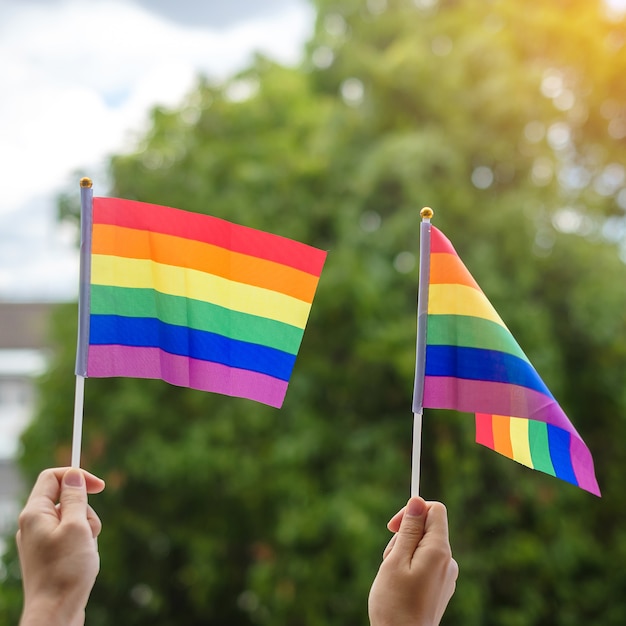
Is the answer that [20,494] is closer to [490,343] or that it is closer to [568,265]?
[568,265]

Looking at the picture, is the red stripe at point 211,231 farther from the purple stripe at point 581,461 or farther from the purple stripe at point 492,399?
the purple stripe at point 581,461

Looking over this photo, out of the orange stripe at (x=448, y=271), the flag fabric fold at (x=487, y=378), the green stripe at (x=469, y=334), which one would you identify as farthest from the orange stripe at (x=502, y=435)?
the orange stripe at (x=448, y=271)

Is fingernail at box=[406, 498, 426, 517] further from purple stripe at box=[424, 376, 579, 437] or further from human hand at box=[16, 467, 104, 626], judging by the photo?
human hand at box=[16, 467, 104, 626]

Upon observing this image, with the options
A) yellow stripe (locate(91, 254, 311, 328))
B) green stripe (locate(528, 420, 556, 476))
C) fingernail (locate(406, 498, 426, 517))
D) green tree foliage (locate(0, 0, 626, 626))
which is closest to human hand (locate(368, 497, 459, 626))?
fingernail (locate(406, 498, 426, 517))

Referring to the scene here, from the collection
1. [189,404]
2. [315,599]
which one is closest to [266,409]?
[189,404]

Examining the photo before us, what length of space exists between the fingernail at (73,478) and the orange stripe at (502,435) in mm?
611

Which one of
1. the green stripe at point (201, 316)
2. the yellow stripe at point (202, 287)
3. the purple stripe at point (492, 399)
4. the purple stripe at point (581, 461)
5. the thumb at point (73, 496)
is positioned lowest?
the thumb at point (73, 496)

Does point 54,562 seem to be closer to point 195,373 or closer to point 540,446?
point 195,373

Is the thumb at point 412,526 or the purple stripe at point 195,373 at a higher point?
the purple stripe at point 195,373

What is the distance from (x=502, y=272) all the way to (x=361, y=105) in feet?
3.90

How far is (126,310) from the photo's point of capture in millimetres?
1220

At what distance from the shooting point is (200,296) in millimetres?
1249

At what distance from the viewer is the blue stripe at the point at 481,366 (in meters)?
1.20

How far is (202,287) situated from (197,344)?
0.29ft
